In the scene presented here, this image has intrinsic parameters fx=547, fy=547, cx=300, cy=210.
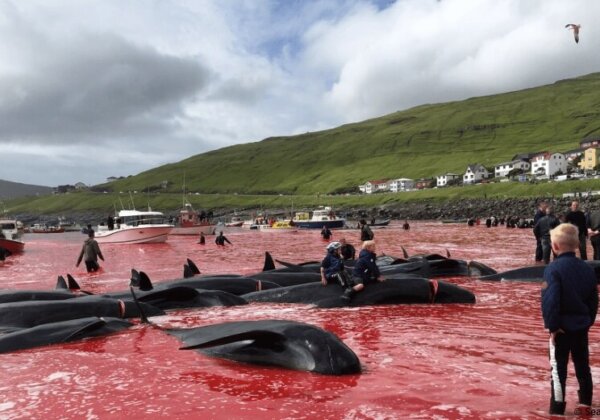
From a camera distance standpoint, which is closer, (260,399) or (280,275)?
(260,399)

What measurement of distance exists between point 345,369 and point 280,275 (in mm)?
10854

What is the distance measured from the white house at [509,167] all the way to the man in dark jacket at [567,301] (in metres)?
168

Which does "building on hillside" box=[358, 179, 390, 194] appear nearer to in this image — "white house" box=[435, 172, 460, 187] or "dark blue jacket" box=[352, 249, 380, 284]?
"white house" box=[435, 172, 460, 187]

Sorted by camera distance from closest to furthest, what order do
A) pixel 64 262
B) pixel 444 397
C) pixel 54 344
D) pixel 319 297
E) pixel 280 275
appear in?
pixel 444 397 < pixel 54 344 < pixel 319 297 < pixel 280 275 < pixel 64 262

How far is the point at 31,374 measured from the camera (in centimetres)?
943

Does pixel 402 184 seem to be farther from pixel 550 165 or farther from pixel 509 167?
pixel 550 165

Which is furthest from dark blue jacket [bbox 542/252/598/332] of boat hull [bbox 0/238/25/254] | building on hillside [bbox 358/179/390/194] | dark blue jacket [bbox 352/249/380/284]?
building on hillside [bbox 358/179/390/194]

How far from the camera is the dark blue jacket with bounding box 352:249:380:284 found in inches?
594

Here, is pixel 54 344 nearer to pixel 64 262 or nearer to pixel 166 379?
pixel 166 379

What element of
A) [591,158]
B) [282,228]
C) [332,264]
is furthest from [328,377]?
[591,158]

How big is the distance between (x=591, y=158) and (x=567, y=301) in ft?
508

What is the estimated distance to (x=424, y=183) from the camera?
172 metres

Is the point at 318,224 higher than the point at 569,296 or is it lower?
higher

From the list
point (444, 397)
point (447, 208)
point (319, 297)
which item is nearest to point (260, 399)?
point (444, 397)
